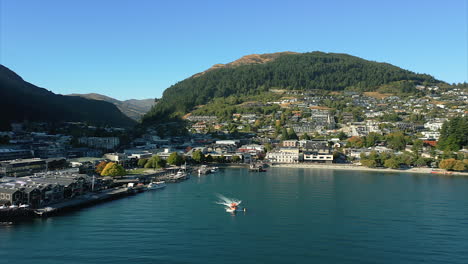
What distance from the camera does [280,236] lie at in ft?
52.3

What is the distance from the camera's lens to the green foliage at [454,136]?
45156mm

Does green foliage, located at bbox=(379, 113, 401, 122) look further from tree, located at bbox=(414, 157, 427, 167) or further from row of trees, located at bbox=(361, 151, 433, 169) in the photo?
tree, located at bbox=(414, 157, 427, 167)

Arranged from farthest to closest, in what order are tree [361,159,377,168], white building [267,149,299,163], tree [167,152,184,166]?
white building [267,149,299,163] → tree [361,159,377,168] → tree [167,152,184,166]

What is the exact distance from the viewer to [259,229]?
17.0 meters

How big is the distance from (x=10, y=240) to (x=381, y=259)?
14.9m

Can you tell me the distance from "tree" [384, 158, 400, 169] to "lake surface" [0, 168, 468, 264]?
12.8 metres

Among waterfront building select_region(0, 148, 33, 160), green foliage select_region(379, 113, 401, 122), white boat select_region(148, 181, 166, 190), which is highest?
green foliage select_region(379, 113, 401, 122)

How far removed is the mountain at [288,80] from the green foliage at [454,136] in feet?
127

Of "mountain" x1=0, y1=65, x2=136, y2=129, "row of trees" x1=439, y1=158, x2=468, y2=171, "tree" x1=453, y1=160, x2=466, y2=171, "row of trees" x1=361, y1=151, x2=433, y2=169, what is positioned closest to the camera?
"tree" x1=453, y1=160, x2=466, y2=171

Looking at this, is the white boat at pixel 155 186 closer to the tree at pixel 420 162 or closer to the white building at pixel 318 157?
the white building at pixel 318 157

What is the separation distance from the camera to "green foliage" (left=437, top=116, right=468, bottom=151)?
148 ft

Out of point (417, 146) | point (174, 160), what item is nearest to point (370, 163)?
point (417, 146)

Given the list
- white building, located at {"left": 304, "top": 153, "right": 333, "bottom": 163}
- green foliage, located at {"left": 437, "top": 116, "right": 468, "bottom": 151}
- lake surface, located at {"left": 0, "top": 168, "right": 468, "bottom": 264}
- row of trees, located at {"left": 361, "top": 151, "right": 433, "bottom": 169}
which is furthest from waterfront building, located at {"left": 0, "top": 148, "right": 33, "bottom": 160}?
green foliage, located at {"left": 437, "top": 116, "right": 468, "bottom": 151}

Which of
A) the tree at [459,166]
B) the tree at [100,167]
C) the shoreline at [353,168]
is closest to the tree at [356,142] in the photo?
the shoreline at [353,168]
